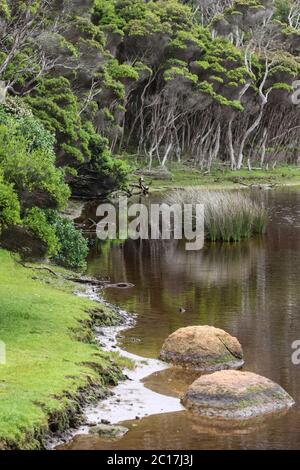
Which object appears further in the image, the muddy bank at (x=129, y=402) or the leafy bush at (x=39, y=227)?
the leafy bush at (x=39, y=227)

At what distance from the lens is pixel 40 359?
14.7 meters

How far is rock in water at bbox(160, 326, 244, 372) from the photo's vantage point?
16062 mm

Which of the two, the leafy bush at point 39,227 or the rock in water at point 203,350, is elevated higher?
the leafy bush at point 39,227

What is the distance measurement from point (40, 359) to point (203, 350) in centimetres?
338

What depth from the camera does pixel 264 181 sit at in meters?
69.9

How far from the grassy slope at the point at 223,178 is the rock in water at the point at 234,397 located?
43727 millimetres

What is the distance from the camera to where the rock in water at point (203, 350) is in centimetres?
1606

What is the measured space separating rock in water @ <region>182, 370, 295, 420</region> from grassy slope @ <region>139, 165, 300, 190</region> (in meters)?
43.7

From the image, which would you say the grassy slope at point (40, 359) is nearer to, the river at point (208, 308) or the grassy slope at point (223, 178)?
the river at point (208, 308)

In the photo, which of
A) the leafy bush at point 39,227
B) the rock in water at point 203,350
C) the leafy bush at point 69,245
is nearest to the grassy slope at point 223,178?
the leafy bush at point 69,245

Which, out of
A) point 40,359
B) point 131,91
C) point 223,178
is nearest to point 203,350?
point 40,359

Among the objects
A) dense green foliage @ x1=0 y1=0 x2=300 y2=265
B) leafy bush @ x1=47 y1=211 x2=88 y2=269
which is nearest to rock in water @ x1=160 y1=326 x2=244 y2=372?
dense green foliage @ x1=0 y1=0 x2=300 y2=265

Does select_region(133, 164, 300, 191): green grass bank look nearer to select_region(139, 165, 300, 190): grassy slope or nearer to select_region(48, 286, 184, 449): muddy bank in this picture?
select_region(139, 165, 300, 190): grassy slope
